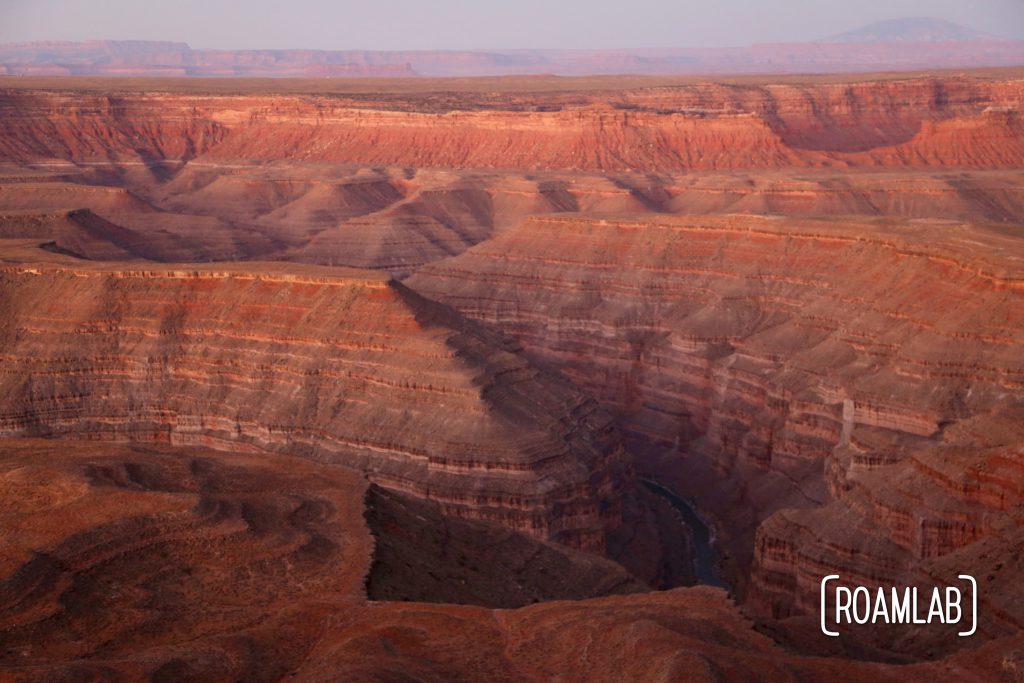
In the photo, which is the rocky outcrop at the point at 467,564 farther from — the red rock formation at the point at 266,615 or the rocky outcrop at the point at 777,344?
the rocky outcrop at the point at 777,344

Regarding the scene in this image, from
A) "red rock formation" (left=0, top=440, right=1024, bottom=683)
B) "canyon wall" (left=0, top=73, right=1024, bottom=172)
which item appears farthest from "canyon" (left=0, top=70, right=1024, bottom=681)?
"canyon wall" (left=0, top=73, right=1024, bottom=172)

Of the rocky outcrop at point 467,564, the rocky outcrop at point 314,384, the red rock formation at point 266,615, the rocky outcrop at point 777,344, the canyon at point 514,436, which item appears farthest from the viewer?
the rocky outcrop at point 777,344

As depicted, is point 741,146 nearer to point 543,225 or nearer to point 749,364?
point 543,225

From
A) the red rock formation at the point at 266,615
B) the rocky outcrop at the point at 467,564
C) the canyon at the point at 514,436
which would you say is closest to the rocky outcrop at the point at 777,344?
the canyon at the point at 514,436

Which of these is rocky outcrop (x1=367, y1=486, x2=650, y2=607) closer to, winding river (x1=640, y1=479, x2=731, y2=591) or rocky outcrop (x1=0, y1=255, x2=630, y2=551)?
rocky outcrop (x1=0, y1=255, x2=630, y2=551)

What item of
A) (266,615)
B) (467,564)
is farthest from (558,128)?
(266,615)

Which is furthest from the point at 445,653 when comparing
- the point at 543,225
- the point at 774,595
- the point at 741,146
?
the point at 741,146
